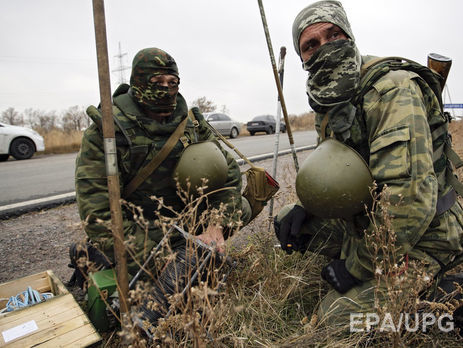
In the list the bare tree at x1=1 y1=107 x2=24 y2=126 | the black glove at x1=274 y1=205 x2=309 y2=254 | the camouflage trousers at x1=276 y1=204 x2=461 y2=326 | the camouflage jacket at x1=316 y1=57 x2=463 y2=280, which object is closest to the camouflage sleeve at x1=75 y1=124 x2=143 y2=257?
the black glove at x1=274 y1=205 x2=309 y2=254

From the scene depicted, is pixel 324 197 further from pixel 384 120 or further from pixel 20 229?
pixel 20 229

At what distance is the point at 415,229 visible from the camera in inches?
71.6

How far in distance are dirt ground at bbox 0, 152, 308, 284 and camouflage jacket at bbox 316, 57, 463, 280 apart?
4.18ft

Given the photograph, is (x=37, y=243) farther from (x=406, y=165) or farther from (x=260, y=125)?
(x=260, y=125)

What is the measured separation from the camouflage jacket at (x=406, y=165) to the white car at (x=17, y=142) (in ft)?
41.7

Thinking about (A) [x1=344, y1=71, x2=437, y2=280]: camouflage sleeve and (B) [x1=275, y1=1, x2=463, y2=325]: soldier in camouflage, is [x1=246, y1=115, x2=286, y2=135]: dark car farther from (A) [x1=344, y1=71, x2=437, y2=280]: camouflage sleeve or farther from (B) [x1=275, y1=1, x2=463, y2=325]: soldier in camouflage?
(A) [x1=344, y1=71, x2=437, y2=280]: camouflage sleeve

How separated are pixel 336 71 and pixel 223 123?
56.8 ft

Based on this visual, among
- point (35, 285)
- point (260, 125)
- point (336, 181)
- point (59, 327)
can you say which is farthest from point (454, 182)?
point (260, 125)

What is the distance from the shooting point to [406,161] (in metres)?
1.78

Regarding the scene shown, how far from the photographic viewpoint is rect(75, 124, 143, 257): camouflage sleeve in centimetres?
234

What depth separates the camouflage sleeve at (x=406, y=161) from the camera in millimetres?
1790

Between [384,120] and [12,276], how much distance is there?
10.3 feet

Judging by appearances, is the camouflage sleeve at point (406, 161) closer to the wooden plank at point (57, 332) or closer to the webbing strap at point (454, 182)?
the webbing strap at point (454, 182)

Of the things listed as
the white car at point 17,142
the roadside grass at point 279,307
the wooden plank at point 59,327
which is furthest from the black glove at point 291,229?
the white car at point 17,142
